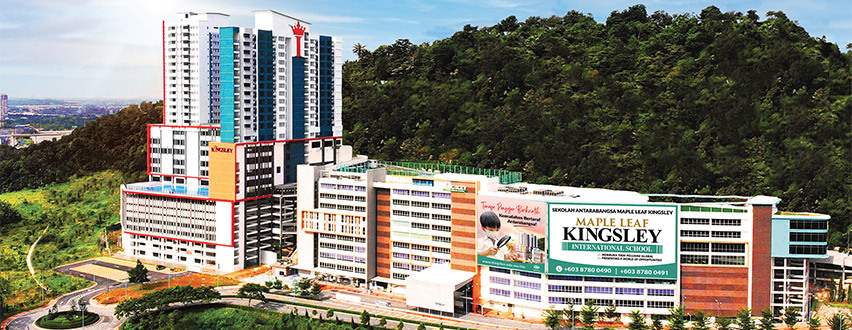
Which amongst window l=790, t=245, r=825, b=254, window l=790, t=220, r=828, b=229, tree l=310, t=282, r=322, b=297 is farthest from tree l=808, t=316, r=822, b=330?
tree l=310, t=282, r=322, b=297

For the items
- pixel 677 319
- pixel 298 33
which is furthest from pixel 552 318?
pixel 298 33

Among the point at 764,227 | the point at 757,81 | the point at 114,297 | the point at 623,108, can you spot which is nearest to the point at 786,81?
the point at 757,81

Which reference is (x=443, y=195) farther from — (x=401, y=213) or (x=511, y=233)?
(x=511, y=233)

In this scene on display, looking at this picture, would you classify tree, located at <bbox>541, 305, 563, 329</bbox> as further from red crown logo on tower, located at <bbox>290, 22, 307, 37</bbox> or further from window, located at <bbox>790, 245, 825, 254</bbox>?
red crown logo on tower, located at <bbox>290, 22, 307, 37</bbox>

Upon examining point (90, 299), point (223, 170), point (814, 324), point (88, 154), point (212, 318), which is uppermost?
point (88, 154)

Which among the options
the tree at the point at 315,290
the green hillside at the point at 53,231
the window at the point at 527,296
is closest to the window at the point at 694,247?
the window at the point at 527,296
